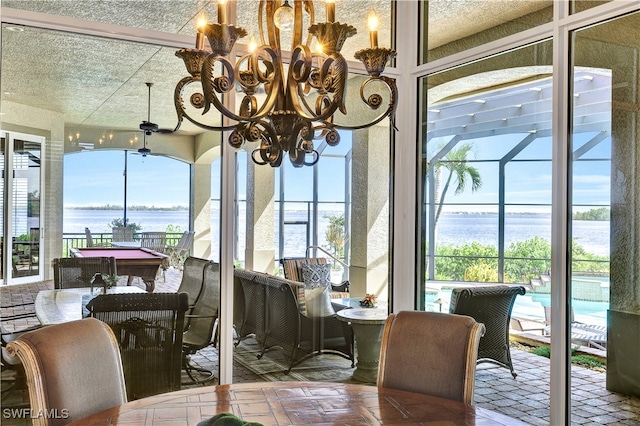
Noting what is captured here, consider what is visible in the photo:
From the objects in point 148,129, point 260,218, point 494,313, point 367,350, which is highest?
point 148,129

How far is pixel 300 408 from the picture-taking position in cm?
176

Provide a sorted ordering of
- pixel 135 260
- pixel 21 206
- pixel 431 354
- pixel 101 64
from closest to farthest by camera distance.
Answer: pixel 431 354
pixel 21 206
pixel 101 64
pixel 135 260

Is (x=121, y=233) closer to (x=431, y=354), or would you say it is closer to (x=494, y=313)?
(x=431, y=354)

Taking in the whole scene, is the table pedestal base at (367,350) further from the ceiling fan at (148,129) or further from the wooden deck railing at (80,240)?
the ceiling fan at (148,129)

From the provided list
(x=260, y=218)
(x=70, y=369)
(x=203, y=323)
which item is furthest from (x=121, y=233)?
(x=70, y=369)

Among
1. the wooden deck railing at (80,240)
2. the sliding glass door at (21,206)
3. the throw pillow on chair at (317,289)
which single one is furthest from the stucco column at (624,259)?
the sliding glass door at (21,206)

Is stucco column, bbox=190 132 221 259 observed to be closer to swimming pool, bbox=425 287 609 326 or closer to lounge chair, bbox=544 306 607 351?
swimming pool, bbox=425 287 609 326

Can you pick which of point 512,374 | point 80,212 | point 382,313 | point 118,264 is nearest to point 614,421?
point 512,374

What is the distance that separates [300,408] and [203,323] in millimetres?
1527

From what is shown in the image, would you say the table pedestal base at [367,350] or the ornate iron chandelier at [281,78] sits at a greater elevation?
the ornate iron chandelier at [281,78]

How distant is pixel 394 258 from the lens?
383cm

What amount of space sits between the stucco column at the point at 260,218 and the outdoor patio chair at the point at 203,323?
0.27 meters

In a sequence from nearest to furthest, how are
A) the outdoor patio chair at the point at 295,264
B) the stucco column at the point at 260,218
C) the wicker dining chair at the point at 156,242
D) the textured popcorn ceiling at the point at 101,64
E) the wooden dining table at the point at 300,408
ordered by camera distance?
1. the wooden dining table at the point at 300,408
2. the textured popcorn ceiling at the point at 101,64
3. the wicker dining chair at the point at 156,242
4. the stucco column at the point at 260,218
5. the outdoor patio chair at the point at 295,264

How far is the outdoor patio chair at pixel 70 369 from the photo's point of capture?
165cm
